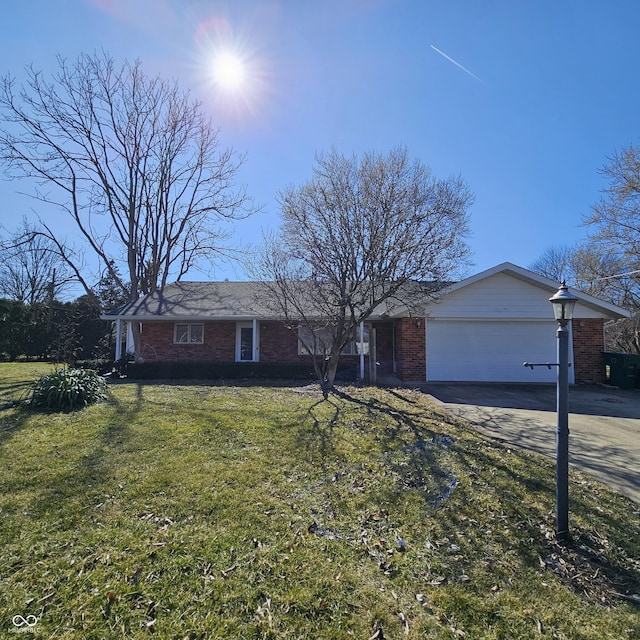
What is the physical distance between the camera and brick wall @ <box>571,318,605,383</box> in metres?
12.5

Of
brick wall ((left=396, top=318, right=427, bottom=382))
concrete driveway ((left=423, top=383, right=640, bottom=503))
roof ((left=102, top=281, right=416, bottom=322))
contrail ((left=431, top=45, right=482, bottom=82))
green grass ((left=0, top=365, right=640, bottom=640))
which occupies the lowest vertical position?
green grass ((left=0, top=365, right=640, bottom=640))

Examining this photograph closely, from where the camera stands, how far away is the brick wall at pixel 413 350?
12.5m

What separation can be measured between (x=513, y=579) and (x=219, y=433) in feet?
14.5

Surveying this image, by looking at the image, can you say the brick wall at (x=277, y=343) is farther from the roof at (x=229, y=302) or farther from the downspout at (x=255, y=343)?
the roof at (x=229, y=302)

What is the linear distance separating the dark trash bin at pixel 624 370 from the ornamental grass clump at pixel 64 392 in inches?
584

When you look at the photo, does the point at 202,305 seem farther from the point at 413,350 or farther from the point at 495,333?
the point at 495,333

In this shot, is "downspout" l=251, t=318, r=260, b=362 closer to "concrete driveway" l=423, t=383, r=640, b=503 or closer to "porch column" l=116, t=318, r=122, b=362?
"porch column" l=116, t=318, r=122, b=362

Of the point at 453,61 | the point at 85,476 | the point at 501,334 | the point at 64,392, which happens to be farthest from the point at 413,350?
the point at 85,476

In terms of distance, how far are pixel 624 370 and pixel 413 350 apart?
660 cm

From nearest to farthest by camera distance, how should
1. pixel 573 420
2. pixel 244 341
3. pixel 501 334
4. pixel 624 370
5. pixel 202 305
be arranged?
pixel 573 420 → pixel 624 370 → pixel 501 334 → pixel 244 341 → pixel 202 305

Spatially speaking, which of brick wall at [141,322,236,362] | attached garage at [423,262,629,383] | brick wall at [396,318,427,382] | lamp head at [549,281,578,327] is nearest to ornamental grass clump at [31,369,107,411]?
brick wall at [141,322,236,362]

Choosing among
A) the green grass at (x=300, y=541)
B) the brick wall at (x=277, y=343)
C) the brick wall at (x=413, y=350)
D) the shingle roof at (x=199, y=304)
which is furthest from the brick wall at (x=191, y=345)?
the green grass at (x=300, y=541)

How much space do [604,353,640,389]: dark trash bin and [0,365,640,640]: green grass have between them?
9.21 meters

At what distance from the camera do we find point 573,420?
754 cm
